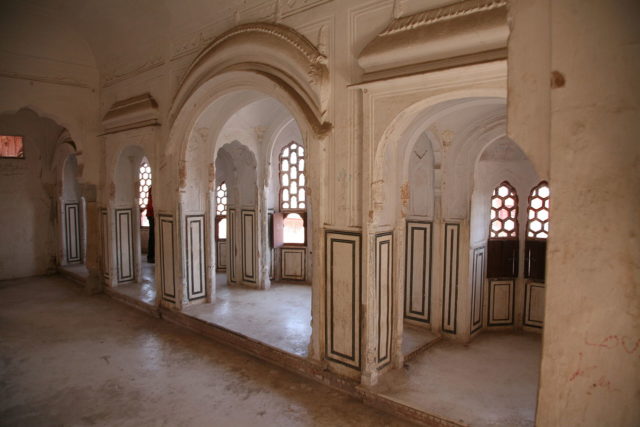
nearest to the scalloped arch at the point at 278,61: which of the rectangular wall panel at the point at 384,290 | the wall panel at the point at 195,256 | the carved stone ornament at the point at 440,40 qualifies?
the carved stone ornament at the point at 440,40

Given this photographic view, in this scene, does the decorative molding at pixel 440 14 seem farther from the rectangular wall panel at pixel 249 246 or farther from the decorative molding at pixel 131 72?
the rectangular wall panel at pixel 249 246

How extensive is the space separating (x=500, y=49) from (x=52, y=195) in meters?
9.91

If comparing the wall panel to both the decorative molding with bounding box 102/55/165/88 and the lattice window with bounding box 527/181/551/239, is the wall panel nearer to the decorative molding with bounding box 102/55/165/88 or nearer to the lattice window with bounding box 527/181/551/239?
the decorative molding with bounding box 102/55/165/88

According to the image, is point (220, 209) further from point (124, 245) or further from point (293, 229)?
point (124, 245)

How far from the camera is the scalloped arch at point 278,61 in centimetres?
422

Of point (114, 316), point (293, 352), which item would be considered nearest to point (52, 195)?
point (114, 316)

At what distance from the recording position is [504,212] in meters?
5.90

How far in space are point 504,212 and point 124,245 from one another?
22.0 ft

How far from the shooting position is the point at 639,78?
1104mm

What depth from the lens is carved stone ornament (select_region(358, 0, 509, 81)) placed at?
3123 millimetres

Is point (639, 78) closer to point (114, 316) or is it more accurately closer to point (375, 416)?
point (375, 416)

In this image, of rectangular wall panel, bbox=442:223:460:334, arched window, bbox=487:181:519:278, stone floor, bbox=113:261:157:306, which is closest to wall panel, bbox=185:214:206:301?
stone floor, bbox=113:261:157:306

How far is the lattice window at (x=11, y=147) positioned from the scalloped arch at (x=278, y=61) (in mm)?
5977

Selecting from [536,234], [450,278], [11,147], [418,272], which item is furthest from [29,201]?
[536,234]
